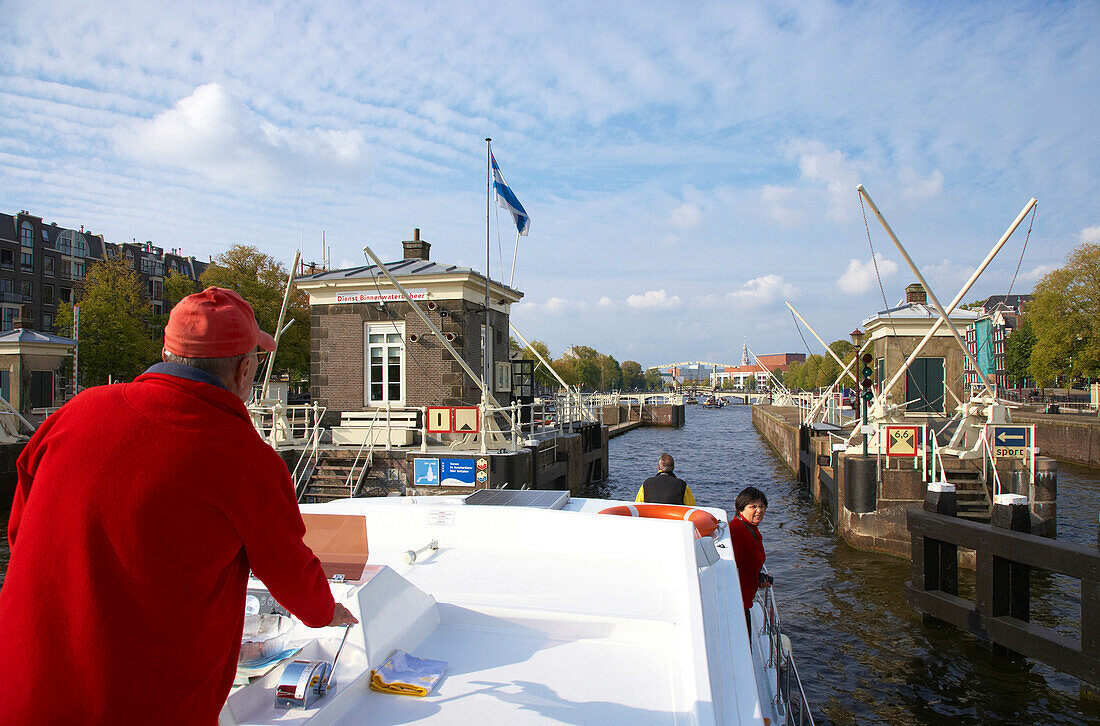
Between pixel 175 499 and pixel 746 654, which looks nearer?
pixel 175 499

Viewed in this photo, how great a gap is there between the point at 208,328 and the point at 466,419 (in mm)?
11252

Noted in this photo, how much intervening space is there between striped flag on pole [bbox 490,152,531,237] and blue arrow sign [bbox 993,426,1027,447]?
11221 millimetres

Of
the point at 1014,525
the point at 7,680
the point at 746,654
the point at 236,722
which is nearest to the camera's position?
the point at 7,680

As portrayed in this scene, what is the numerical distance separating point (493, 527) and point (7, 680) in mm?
3346

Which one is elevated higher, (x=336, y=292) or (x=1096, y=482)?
(x=336, y=292)

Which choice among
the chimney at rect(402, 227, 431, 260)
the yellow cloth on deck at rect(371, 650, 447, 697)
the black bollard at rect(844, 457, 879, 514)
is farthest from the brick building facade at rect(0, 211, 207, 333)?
the yellow cloth on deck at rect(371, 650, 447, 697)

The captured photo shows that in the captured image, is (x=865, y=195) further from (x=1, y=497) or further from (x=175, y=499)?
(x=1, y=497)

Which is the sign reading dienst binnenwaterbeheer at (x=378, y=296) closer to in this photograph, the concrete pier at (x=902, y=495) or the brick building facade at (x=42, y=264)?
the concrete pier at (x=902, y=495)

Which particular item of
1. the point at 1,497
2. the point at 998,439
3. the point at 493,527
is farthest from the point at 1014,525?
the point at 1,497

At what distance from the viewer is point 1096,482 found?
21422mm

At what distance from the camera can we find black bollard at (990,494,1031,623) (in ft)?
23.7

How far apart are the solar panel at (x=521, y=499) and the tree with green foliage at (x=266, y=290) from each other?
2685cm

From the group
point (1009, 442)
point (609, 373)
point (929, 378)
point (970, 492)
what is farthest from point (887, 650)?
point (609, 373)

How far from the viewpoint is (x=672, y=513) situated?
509 cm
